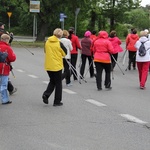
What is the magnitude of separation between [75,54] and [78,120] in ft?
20.1

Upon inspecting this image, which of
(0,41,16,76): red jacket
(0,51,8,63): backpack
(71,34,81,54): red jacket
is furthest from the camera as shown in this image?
(71,34,81,54): red jacket

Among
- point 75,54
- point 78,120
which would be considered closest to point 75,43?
point 75,54

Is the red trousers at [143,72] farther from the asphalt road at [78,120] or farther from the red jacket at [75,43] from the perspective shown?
the red jacket at [75,43]

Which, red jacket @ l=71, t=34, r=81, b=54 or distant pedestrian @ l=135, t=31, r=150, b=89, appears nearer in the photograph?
distant pedestrian @ l=135, t=31, r=150, b=89

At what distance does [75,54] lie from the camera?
14.2 m

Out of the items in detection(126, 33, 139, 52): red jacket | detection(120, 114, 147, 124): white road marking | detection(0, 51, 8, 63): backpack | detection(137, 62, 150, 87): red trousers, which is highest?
detection(0, 51, 8, 63): backpack

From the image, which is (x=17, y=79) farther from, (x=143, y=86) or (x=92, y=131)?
(x=92, y=131)

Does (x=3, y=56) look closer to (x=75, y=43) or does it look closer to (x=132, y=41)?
(x=75, y=43)

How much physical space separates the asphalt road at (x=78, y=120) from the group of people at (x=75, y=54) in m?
0.36

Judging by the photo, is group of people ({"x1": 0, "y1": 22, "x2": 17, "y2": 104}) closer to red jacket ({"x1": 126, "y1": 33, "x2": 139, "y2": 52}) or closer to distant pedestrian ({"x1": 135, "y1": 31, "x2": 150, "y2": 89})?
distant pedestrian ({"x1": 135, "y1": 31, "x2": 150, "y2": 89})

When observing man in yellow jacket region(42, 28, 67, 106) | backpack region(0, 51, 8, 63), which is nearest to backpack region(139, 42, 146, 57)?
man in yellow jacket region(42, 28, 67, 106)

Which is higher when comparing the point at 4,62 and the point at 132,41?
the point at 4,62

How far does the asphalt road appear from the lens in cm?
659

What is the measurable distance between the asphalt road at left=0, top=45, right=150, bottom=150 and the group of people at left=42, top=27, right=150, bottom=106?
1.18 feet
